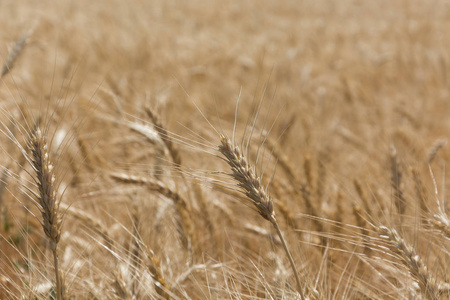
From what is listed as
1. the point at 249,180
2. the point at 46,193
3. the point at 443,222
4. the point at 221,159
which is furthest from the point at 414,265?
the point at 46,193

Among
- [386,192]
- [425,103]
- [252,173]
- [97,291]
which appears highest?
[252,173]

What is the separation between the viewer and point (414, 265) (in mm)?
841

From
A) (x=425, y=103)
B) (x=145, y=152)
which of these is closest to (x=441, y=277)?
(x=145, y=152)

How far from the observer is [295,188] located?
1486mm

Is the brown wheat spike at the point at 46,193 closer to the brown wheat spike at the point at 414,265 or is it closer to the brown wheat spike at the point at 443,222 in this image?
the brown wheat spike at the point at 414,265

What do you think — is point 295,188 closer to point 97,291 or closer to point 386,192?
point 386,192

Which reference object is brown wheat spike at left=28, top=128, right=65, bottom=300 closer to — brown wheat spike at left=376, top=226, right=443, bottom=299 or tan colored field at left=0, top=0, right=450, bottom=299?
tan colored field at left=0, top=0, right=450, bottom=299

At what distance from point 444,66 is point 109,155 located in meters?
2.75

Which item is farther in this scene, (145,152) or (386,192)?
(145,152)

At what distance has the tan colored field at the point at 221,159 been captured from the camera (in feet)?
3.13

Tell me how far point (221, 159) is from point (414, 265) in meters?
0.51

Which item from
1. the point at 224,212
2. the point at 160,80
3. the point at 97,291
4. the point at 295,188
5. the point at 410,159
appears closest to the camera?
the point at 97,291

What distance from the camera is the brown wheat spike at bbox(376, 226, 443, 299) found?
0.81 metres

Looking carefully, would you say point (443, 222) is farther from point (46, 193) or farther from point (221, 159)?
point (46, 193)
